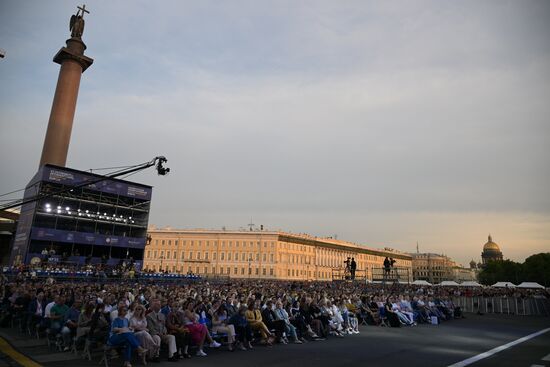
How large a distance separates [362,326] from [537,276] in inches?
4148

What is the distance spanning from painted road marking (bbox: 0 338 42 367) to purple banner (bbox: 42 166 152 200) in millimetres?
27261

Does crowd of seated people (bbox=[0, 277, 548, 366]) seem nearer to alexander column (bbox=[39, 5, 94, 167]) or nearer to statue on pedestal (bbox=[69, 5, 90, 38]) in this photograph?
alexander column (bbox=[39, 5, 94, 167])

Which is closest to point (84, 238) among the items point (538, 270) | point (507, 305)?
point (507, 305)

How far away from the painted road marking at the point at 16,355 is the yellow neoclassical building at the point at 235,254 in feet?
258

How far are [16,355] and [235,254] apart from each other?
84210mm

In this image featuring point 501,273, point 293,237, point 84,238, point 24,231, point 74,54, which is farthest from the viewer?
point 501,273

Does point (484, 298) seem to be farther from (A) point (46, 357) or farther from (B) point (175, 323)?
(A) point (46, 357)

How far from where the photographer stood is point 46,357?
8.34m

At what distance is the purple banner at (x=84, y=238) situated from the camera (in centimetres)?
3823

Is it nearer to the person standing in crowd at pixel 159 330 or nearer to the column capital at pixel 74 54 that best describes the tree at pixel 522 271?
the column capital at pixel 74 54

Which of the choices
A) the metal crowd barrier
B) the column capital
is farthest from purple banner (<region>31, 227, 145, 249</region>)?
the metal crowd barrier

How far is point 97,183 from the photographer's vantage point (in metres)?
44.2

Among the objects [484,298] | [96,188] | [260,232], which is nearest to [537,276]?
[260,232]

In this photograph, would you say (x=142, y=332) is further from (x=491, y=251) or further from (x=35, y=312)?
(x=491, y=251)
